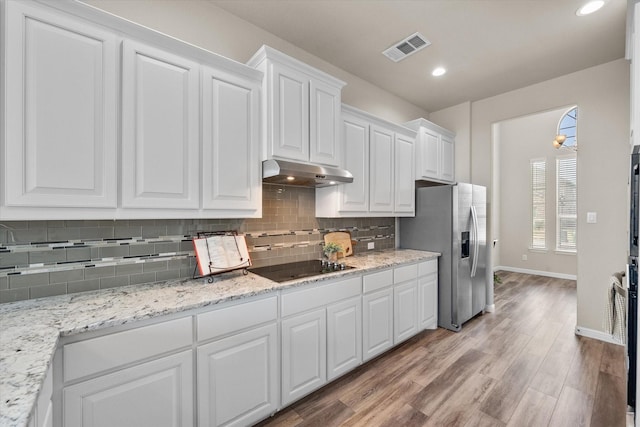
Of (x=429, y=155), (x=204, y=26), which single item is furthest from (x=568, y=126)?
(x=204, y=26)

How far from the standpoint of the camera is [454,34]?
256 cm

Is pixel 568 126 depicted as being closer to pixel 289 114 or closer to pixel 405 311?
pixel 405 311

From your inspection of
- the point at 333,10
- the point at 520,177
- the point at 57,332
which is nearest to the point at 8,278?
the point at 57,332

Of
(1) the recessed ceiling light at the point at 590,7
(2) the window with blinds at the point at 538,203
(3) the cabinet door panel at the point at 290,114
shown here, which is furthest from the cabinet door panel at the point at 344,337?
(2) the window with blinds at the point at 538,203

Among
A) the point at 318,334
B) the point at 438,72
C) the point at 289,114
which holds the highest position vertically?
the point at 438,72

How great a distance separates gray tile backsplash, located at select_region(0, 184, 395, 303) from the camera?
1.50 meters

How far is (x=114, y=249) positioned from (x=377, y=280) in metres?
2.03

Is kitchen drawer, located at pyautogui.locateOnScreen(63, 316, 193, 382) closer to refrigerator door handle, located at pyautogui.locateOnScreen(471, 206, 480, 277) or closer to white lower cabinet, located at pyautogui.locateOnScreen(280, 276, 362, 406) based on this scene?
white lower cabinet, located at pyautogui.locateOnScreen(280, 276, 362, 406)

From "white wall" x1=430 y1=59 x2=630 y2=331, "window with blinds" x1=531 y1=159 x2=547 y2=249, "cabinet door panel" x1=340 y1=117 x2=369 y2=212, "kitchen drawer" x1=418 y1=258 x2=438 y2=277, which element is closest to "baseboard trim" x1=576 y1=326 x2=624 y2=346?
"white wall" x1=430 y1=59 x2=630 y2=331

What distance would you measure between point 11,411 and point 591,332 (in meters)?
4.54

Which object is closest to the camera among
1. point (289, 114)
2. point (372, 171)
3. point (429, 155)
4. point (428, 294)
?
point (289, 114)

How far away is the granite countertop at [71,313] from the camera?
0.80 meters

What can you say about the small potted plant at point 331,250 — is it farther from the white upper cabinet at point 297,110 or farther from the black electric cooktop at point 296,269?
the white upper cabinet at point 297,110

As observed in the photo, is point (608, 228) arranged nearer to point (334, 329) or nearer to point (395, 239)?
point (395, 239)
